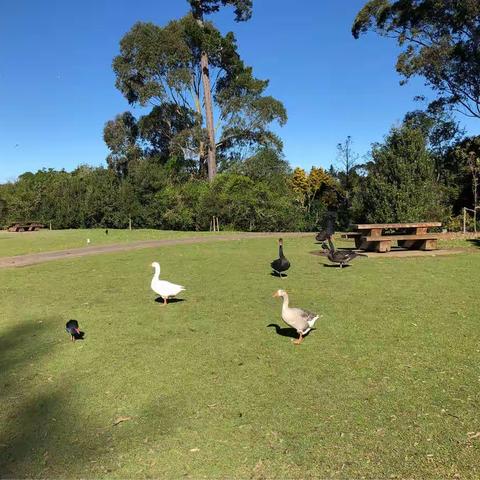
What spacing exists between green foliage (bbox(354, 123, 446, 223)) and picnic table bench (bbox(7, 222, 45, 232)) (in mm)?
24401

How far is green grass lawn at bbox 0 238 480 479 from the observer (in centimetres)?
296

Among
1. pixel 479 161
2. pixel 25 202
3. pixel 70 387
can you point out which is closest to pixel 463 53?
pixel 479 161

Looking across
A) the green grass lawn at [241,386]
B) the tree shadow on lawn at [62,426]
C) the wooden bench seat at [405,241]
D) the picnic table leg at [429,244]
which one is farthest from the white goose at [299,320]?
the picnic table leg at [429,244]

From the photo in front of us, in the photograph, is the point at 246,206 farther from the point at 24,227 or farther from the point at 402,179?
the point at 24,227

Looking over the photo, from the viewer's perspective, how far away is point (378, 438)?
123 inches

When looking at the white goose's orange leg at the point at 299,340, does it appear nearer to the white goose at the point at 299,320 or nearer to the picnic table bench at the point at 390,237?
the white goose at the point at 299,320

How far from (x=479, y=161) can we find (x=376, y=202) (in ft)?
29.7

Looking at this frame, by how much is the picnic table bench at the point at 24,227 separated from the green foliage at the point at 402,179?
24401 mm

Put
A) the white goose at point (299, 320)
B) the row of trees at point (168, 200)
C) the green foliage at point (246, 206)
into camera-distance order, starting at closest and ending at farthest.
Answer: the white goose at point (299, 320) → the green foliage at point (246, 206) → the row of trees at point (168, 200)

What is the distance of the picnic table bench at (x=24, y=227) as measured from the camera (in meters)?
30.8

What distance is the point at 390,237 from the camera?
40.2ft

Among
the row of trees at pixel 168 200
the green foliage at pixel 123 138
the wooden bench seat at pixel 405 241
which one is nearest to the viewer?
the wooden bench seat at pixel 405 241

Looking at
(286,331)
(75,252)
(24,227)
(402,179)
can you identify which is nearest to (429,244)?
(402,179)

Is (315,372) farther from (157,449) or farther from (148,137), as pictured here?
(148,137)
